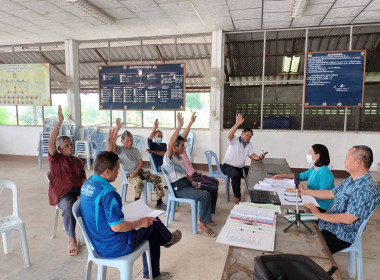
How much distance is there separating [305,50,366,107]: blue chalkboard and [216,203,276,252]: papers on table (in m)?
4.47

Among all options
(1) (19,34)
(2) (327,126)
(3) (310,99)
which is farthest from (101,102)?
(2) (327,126)

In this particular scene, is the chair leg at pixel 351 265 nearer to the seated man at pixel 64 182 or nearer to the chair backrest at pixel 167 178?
the chair backrest at pixel 167 178

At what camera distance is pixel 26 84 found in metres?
6.95

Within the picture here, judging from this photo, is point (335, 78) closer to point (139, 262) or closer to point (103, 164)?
point (139, 262)

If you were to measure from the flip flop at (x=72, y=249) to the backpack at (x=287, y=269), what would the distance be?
222 cm

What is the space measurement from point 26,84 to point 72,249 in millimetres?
5875

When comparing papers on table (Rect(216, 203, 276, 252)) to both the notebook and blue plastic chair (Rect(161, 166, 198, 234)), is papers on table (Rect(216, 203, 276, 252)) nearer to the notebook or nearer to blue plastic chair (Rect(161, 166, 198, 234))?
the notebook

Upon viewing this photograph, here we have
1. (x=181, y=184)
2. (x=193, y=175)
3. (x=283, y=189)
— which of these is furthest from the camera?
(x=193, y=175)

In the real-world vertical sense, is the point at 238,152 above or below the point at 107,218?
above

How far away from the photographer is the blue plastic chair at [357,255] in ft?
5.98

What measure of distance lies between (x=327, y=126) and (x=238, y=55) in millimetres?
2612

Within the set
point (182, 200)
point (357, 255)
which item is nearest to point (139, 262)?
point (182, 200)

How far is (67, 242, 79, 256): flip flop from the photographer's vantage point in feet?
8.41

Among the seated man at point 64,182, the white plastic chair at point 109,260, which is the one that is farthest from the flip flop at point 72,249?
the white plastic chair at point 109,260
